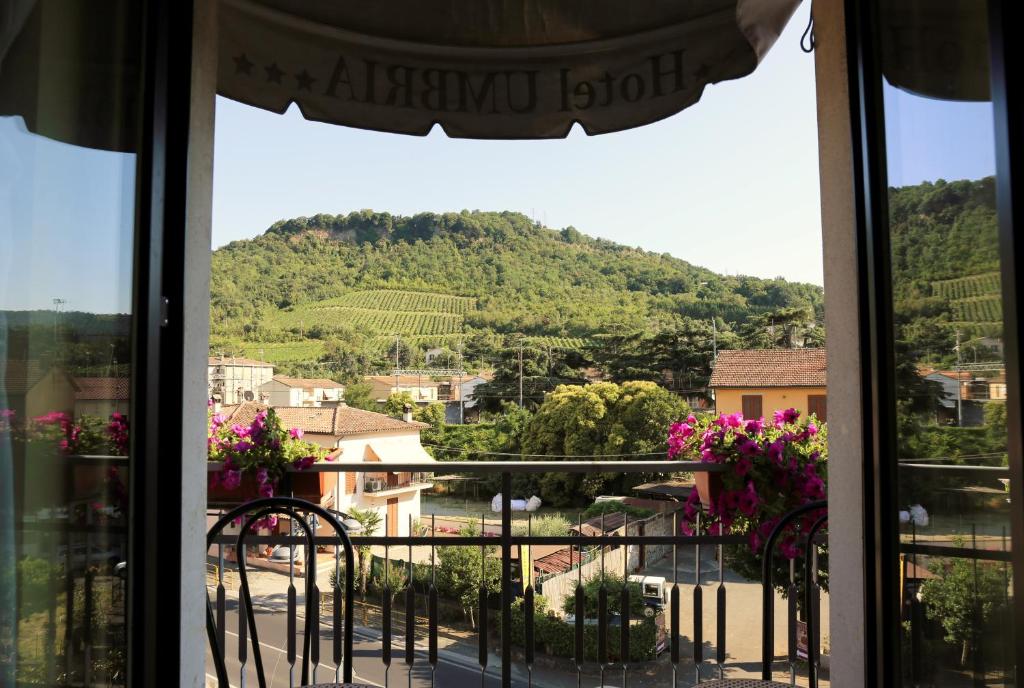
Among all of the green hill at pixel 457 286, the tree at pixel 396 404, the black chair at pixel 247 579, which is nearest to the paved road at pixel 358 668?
the black chair at pixel 247 579

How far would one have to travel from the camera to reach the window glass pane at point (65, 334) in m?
0.73

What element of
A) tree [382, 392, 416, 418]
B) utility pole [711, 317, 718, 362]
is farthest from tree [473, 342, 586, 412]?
utility pole [711, 317, 718, 362]

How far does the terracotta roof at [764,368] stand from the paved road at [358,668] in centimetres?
1500

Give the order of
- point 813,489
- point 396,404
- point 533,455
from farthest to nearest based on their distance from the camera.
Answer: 1. point 396,404
2. point 533,455
3. point 813,489

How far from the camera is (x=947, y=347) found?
81 cm

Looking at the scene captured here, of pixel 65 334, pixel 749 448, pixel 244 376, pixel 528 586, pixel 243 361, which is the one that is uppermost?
pixel 243 361

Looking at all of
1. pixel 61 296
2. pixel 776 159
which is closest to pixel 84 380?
pixel 61 296

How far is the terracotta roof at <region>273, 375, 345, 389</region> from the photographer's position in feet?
81.6

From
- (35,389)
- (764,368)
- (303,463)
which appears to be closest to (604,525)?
(303,463)

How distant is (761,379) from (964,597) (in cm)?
2405

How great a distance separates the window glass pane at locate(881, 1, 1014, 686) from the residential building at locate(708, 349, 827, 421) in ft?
69.2

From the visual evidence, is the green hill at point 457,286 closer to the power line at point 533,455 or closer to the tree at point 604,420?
the tree at point 604,420

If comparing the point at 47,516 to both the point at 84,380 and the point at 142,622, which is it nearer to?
the point at 84,380

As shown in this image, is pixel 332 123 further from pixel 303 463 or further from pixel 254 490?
pixel 254 490
